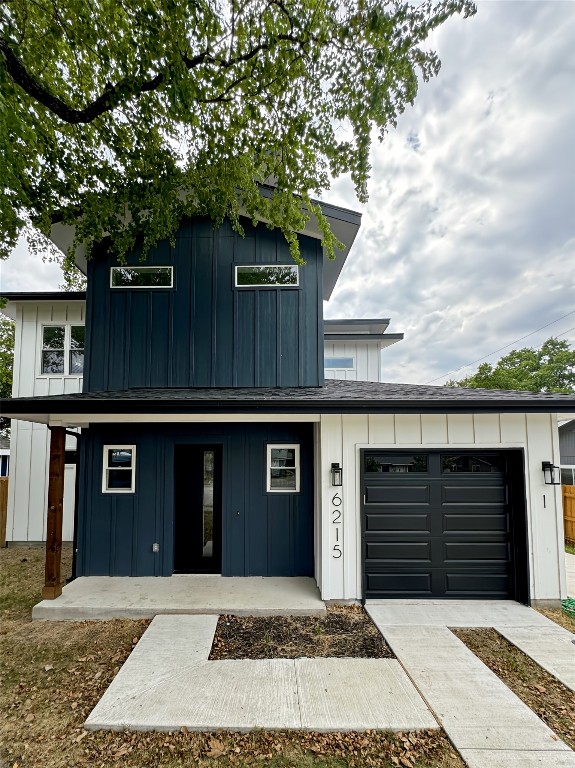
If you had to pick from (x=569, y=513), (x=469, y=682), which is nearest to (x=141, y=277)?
(x=469, y=682)

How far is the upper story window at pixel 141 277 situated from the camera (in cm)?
652

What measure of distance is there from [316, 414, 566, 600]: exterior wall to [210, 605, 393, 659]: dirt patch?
1.60ft

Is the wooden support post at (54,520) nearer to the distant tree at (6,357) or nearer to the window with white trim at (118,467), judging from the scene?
the window with white trim at (118,467)

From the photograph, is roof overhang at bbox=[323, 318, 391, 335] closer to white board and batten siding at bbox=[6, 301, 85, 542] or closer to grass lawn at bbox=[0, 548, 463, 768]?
white board and batten siding at bbox=[6, 301, 85, 542]

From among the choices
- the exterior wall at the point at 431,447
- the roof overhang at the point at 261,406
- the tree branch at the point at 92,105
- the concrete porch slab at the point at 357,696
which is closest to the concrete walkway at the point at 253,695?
the concrete porch slab at the point at 357,696

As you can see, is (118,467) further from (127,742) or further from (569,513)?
(569,513)

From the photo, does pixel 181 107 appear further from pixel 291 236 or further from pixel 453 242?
pixel 453 242

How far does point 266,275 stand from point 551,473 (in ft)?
17.1

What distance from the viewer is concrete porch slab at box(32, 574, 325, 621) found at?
465 cm

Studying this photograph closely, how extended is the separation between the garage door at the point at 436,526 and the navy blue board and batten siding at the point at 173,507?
3.83ft

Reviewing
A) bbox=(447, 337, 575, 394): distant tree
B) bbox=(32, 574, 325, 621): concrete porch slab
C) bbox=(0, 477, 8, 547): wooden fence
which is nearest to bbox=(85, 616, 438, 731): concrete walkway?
bbox=(32, 574, 325, 621): concrete porch slab

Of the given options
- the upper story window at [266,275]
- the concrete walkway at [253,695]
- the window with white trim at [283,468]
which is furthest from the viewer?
the upper story window at [266,275]

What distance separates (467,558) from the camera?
515 cm

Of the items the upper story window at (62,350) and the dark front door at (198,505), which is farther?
the upper story window at (62,350)
